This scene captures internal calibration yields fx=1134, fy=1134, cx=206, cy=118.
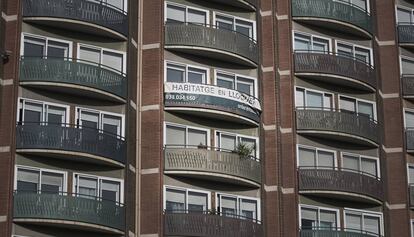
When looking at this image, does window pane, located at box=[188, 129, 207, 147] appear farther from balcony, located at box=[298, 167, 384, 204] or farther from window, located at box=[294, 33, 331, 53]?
window, located at box=[294, 33, 331, 53]

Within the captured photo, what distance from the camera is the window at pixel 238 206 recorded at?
57.5m

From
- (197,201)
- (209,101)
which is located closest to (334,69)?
(209,101)

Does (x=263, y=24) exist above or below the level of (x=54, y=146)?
above

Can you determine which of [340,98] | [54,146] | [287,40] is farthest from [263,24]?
[54,146]

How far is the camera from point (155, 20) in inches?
2319

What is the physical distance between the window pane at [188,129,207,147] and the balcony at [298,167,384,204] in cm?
564

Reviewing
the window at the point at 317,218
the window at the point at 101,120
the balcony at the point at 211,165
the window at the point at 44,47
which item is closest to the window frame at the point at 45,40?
the window at the point at 44,47

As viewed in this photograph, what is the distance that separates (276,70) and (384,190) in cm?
912

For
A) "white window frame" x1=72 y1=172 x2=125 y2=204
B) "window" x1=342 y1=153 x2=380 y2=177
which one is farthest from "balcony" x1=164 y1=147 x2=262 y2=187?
"window" x1=342 y1=153 x2=380 y2=177

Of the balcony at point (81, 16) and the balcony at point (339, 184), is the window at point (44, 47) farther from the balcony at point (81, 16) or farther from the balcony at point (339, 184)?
the balcony at point (339, 184)

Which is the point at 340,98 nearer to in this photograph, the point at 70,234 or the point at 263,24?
the point at 263,24

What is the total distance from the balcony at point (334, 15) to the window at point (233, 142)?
8.34 meters

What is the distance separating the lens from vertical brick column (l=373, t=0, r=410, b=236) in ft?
207

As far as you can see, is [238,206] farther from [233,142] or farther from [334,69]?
[334,69]
